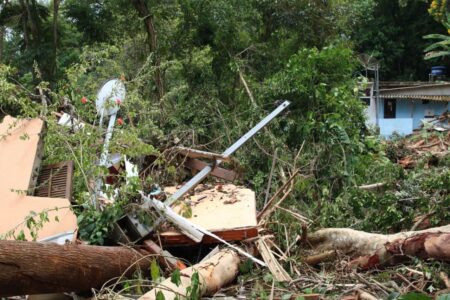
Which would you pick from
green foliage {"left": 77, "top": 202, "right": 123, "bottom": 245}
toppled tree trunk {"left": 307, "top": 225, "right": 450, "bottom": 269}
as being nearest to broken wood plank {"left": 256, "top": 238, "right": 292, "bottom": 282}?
toppled tree trunk {"left": 307, "top": 225, "right": 450, "bottom": 269}

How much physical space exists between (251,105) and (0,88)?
4.43 meters

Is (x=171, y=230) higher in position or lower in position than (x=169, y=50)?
lower

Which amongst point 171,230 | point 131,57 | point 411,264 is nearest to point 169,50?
point 131,57

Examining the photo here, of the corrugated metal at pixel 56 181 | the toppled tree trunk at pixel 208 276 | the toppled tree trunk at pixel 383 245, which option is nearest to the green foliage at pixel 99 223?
the corrugated metal at pixel 56 181

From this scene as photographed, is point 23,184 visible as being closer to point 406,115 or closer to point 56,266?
point 56,266

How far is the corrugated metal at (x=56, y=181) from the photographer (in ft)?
14.3

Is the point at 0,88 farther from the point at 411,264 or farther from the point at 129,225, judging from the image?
the point at 411,264

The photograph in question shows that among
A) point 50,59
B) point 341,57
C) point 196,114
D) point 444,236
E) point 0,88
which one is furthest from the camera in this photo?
point 50,59

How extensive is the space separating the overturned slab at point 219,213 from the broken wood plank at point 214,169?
16 centimetres

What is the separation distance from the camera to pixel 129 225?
3938mm

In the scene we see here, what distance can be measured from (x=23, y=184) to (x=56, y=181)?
0.97ft

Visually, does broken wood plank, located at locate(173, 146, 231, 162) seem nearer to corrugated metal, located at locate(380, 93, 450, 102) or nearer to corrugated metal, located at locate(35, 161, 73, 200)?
corrugated metal, located at locate(35, 161, 73, 200)

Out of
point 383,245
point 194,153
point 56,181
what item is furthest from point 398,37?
point 56,181

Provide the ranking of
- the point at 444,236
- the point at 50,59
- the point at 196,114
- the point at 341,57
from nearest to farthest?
the point at 444,236, the point at 341,57, the point at 196,114, the point at 50,59
